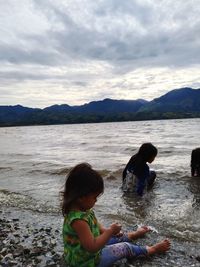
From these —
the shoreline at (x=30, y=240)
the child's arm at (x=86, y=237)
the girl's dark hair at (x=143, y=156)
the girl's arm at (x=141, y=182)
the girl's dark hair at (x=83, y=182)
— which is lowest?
the shoreline at (x=30, y=240)

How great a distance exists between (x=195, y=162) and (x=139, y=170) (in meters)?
3.48

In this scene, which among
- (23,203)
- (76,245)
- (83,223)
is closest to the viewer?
(83,223)

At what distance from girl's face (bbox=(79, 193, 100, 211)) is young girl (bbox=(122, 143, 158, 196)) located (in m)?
5.77

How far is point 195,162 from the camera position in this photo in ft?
44.1

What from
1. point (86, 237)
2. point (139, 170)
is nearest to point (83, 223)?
point (86, 237)

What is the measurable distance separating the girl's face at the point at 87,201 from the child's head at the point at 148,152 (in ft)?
19.0

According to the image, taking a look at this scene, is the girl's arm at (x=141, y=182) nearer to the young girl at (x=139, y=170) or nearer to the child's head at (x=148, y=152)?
the young girl at (x=139, y=170)

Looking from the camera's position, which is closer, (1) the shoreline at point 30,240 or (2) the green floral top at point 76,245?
(2) the green floral top at point 76,245

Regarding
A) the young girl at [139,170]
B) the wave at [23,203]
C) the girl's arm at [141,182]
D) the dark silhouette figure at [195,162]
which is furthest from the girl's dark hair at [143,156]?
the dark silhouette figure at [195,162]

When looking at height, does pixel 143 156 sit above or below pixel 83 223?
above

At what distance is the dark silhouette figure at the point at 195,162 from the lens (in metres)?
12.9

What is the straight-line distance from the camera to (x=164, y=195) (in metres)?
12.0

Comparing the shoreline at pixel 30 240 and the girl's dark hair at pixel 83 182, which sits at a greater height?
the girl's dark hair at pixel 83 182

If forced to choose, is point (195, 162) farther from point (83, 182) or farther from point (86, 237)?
point (83, 182)
